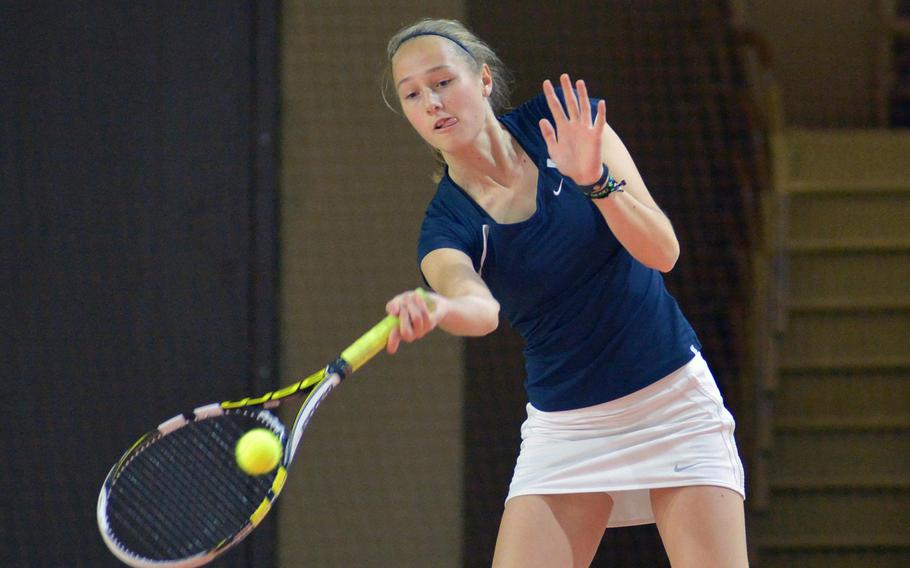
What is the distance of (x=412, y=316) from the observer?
1765 millimetres

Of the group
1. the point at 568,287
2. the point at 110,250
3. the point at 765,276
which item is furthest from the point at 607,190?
the point at 765,276

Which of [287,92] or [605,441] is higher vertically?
[287,92]

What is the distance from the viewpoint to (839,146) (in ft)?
15.5

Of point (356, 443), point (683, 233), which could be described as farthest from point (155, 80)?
point (683, 233)

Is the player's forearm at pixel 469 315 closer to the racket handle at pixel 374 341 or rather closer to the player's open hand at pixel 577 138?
the racket handle at pixel 374 341

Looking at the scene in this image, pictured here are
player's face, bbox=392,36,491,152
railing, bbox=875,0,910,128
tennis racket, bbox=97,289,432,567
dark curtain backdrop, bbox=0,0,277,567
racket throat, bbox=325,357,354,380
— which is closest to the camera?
racket throat, bbox=325,357,354,380

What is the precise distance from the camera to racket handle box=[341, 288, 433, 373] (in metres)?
1.80

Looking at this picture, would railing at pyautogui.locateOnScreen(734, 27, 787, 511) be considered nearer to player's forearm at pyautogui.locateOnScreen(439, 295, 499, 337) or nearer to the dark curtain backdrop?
the dark curtain backdrop

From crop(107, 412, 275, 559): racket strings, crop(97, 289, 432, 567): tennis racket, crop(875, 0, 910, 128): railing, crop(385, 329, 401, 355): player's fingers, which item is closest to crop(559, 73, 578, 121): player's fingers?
crop(385, 329, 401, 355): player's fingers

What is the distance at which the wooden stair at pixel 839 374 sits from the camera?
4395 millimetres

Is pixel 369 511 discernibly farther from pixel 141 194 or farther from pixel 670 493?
pixel 670 493

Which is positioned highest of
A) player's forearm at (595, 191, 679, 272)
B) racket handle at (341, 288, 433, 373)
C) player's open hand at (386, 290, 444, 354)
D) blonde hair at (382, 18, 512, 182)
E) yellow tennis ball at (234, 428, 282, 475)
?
blonde hair at (382, 18, 512, 182)

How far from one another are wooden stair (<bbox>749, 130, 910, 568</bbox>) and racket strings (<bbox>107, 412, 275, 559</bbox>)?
6.34ft

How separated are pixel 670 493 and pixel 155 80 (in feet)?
7.83
